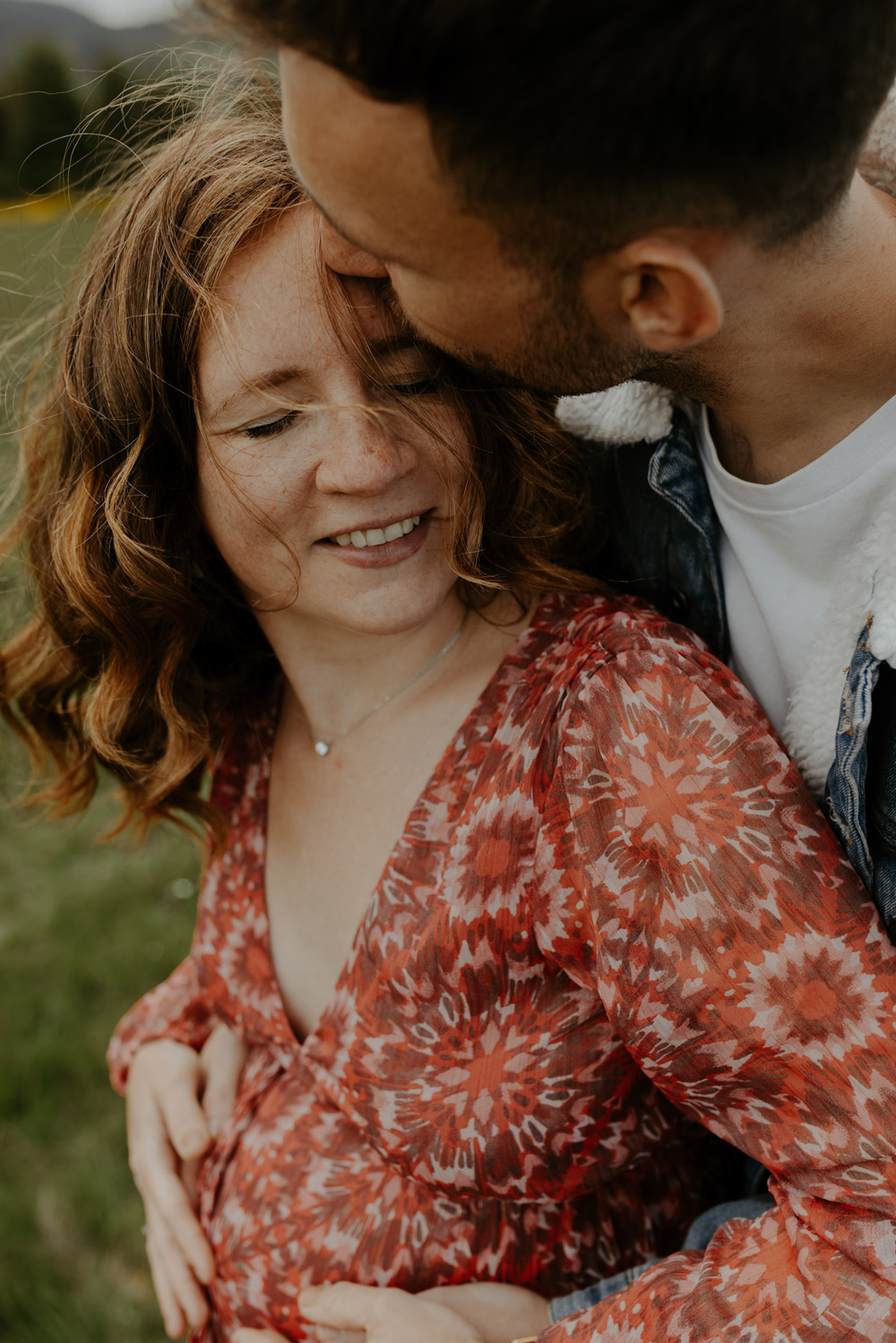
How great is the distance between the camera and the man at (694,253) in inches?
41.2

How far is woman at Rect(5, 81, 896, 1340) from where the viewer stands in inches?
51.3

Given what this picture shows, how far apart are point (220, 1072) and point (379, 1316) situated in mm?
704

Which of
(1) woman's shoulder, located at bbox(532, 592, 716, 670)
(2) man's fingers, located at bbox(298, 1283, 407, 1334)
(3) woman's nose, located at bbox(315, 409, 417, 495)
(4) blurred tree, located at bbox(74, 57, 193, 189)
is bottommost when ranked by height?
(2) man's fingers, located at bbox(298, 1283, 407, 1334)

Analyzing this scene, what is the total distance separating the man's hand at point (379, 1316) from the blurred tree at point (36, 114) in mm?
1777

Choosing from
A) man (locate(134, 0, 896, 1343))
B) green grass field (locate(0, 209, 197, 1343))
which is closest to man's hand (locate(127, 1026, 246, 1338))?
man (locate(134, 0, 896, 1343))

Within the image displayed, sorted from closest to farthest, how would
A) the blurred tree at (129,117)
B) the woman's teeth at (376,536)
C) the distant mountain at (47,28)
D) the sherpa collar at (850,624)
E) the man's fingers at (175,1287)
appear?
the sherpa collar at (850,624) → the woman's teeth at (376,536) → the blurred tree at (129,117) → the man's fingers at (175,1287) → the distant mountain at (47,28)

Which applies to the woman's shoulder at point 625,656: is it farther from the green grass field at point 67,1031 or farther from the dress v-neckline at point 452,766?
the green grass field at point 67,1031

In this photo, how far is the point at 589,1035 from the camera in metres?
1.56

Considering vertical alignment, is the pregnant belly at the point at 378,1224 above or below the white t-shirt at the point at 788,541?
below

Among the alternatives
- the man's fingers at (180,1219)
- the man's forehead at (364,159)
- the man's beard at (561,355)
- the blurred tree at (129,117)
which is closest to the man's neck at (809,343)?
the man's beard at (561,355)

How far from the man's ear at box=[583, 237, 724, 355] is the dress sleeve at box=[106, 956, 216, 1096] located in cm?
168

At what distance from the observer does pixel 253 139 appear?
163 centimetres

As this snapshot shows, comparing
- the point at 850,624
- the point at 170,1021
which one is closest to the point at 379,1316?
the point at 170,1021

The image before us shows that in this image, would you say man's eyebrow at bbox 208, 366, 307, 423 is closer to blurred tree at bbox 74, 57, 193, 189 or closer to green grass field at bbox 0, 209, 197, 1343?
blurred tree at bbox 74, 57, 193, 189
